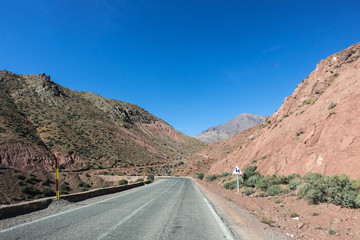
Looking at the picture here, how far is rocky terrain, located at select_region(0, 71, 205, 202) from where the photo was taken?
37969 millimetres

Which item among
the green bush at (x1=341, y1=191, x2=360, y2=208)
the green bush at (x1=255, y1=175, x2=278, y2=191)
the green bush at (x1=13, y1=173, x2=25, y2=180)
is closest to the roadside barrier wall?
the green bush at (x1=255, y1=175, x2=278, y2=191)

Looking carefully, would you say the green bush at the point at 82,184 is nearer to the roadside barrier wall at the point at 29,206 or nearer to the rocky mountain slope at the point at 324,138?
the roadside barrier wall at the point at 29,206

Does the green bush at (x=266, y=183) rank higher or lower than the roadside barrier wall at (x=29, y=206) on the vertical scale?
higher

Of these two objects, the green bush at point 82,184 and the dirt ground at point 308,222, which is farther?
the green bush at point 82,184

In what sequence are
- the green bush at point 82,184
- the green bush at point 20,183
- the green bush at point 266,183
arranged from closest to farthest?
the green bush at point 266,183 < the green bush at point 20,183 < the green bush at point 82,184

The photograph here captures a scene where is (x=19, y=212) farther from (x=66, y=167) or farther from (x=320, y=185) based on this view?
(x=66, y=167)

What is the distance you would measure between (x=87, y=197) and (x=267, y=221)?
1060 cm

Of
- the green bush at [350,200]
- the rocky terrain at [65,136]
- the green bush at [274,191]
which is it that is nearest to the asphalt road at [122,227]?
the green bush at [350,200]

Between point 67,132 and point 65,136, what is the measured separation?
2.53 metres

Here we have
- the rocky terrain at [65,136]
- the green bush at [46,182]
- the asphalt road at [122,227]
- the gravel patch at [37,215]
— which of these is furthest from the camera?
the rocky terrain at [65,136]

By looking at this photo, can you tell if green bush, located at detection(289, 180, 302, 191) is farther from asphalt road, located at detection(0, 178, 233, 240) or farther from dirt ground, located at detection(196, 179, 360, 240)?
asphalt road, located at detection(0, 178, 233, 240)

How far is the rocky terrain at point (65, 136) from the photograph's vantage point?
125 ft

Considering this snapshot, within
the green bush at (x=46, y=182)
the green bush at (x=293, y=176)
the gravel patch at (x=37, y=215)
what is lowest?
the green bush at (x=46, y=182)

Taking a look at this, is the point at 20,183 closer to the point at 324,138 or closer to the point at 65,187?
the point at 65,187
